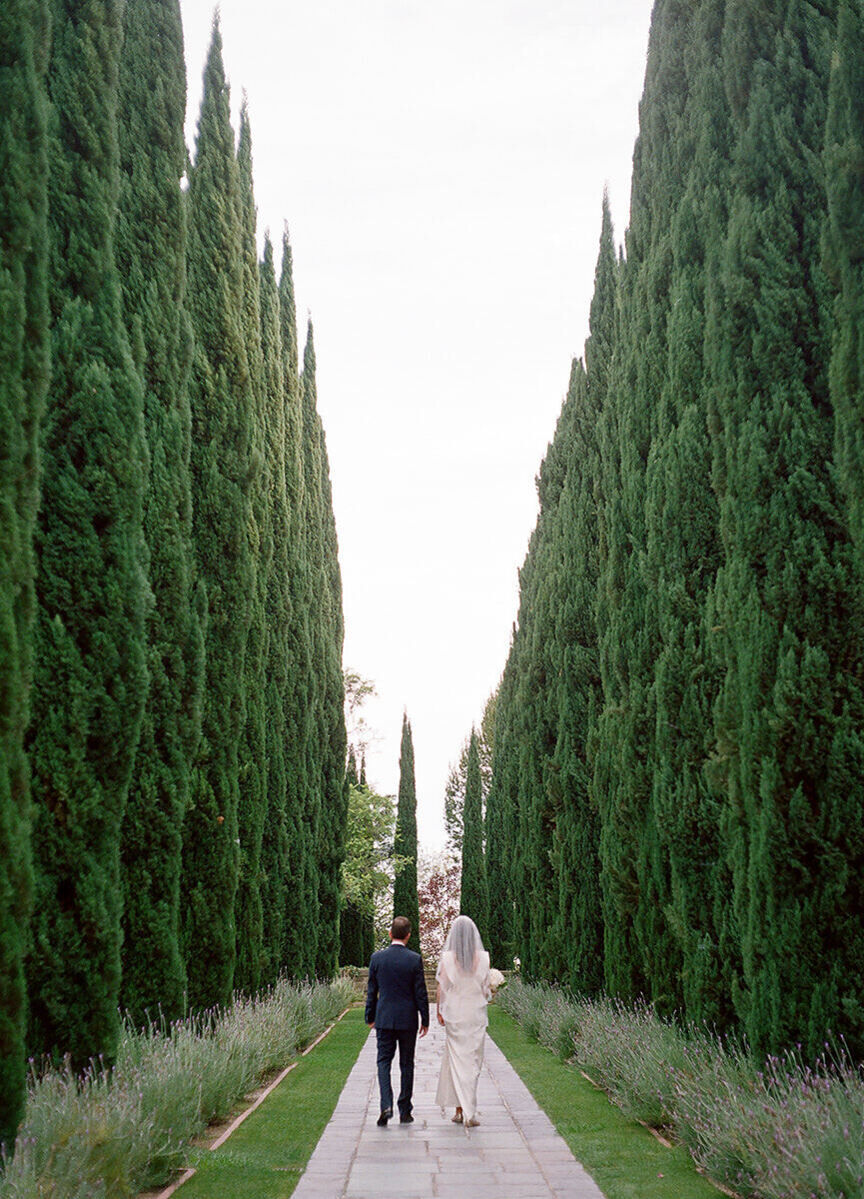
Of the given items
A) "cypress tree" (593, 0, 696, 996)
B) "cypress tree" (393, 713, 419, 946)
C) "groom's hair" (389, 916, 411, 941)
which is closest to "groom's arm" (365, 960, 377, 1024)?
"groom's hair" (389, 916, 411, 941)

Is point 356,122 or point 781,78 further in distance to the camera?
point 356,122

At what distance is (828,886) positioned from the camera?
6195mm

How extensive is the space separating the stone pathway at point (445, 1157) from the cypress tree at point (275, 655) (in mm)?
5465

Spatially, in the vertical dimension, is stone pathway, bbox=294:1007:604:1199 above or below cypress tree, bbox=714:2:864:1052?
below

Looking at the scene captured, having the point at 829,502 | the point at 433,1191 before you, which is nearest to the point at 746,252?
the point at 829,502

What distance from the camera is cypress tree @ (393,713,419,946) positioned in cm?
3506

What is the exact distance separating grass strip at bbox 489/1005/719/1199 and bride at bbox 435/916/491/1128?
2.36ft

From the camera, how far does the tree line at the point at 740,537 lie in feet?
20.3

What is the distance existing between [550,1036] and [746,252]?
→ 32.5 ft

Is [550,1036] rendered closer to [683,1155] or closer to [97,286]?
[683,1155]

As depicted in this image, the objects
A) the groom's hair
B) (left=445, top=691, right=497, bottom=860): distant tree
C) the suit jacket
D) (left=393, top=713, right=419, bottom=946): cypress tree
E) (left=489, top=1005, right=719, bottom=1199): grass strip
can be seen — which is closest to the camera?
(left=489, top=1005, right=719, bottom=1199): grass strip

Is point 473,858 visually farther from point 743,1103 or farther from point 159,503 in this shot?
point 743,1103

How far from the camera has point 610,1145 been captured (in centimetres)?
665

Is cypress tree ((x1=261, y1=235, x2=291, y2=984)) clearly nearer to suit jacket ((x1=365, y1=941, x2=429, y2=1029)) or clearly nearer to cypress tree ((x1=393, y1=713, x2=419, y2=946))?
suit jacket ((x1=365, y1=941, x2=429, y2=1029))
